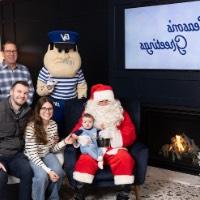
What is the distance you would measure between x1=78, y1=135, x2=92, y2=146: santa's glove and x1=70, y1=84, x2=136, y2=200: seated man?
0.09 meters

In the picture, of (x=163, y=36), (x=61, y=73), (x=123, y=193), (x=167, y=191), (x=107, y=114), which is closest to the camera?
(x=123, y=193)

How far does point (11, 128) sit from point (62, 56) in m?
0.99

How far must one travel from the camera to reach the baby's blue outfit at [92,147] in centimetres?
281

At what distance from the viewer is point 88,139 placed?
111 inches

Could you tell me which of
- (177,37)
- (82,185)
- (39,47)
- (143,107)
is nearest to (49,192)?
(82,185)

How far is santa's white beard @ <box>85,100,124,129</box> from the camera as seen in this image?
9.70ft

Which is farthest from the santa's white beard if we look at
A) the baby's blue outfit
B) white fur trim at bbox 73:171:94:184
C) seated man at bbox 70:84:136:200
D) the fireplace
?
the fireplace

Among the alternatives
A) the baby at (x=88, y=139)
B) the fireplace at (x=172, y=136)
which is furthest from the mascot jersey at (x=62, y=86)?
the fireplace at (x=172, y=136)

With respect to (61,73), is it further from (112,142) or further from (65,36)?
(112,142)

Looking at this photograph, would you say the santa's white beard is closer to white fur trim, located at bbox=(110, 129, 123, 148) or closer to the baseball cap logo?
white fur trim, located at bbox=(110, 129, 123, 148)

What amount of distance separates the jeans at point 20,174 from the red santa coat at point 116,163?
354mm

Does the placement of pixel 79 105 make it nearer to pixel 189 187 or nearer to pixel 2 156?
pixel 2 156

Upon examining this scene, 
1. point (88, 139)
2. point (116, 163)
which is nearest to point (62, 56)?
point (88, 139)

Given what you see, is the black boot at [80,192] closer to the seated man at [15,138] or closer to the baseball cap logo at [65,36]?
the seated man at [15,138]
